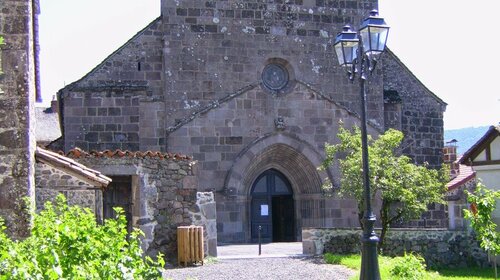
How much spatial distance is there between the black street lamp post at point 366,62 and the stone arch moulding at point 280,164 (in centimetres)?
918

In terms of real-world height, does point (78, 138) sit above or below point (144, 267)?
above

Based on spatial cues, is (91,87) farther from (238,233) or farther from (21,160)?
(21,160)

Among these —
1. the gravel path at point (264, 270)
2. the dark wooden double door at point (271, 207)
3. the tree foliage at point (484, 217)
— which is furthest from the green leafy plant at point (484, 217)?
the dark wooden double door at point (271, 207)

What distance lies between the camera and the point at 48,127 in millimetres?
49125

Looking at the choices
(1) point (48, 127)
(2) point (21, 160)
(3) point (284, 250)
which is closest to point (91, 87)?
(3) point (284, 250)

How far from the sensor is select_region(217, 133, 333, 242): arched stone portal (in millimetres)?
21438

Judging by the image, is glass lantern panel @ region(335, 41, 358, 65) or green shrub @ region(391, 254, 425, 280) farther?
green shrub @ region(391, 254, 425, 280)

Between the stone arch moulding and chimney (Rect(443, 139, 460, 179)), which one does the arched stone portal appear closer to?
the stone arch moulding

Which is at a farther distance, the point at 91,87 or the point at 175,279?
the point at 91,87

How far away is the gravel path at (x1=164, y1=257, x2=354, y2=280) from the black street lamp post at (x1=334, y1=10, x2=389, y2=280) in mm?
3251

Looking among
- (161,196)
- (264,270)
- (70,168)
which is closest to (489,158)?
(264,270)

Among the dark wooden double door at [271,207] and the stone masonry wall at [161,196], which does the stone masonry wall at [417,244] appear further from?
the dark wooden double door at [271,207]

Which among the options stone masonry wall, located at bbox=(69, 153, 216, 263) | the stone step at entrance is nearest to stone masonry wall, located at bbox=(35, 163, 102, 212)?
stone masonry wall, located at bbox=(69, 153, 216, 263)

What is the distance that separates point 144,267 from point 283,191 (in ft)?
54.7
